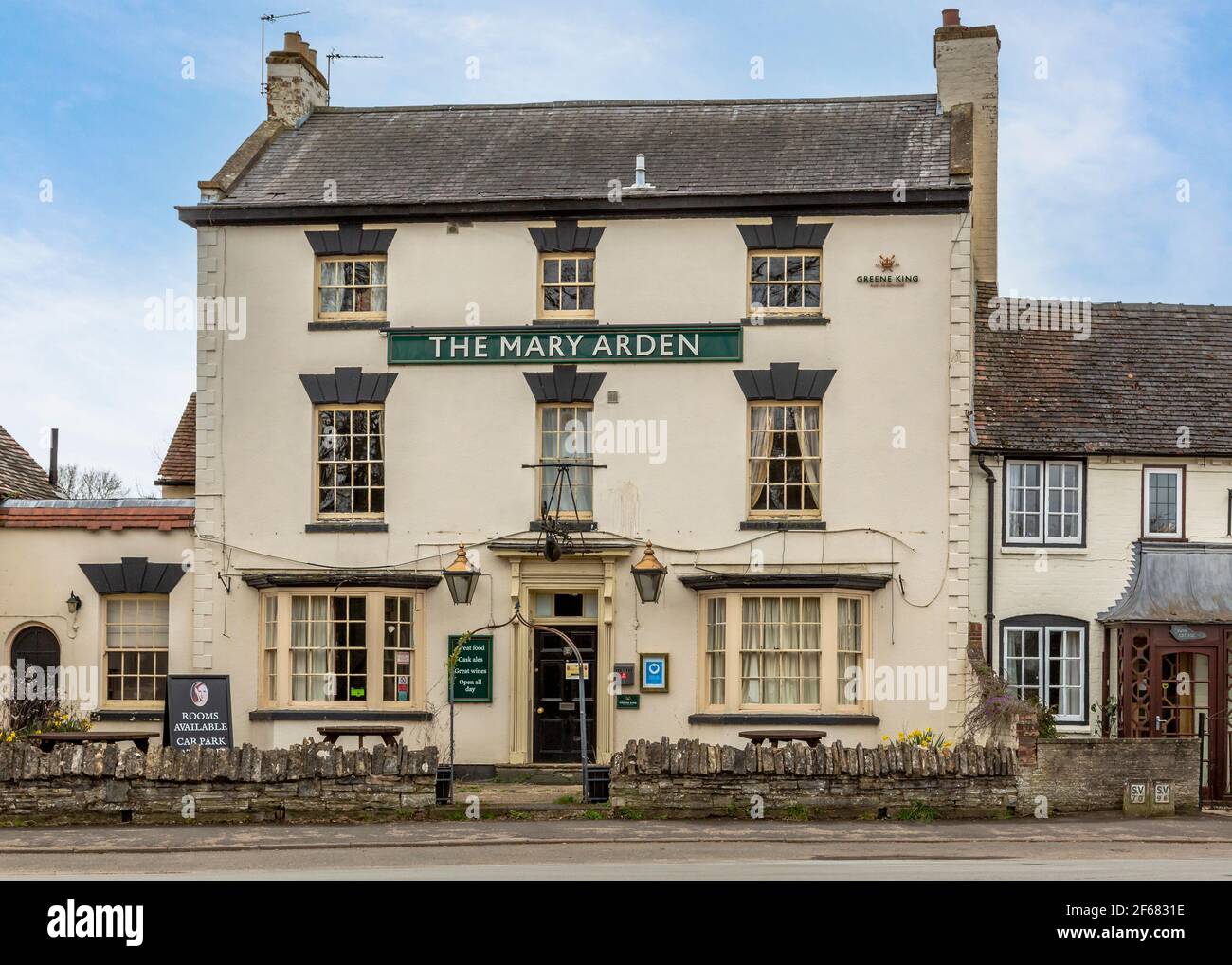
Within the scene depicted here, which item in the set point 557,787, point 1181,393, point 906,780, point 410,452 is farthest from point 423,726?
point 1181,393

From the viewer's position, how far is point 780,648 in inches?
938

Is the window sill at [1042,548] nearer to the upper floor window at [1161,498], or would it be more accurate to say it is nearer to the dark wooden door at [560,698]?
the upper floor window at [1161,498]

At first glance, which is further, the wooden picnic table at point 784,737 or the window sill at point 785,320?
the window sill at point 785,320

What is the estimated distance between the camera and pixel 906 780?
64.2ft

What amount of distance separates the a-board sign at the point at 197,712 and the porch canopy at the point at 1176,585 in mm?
13186

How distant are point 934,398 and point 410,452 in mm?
8011

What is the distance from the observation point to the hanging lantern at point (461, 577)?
75.2 feet

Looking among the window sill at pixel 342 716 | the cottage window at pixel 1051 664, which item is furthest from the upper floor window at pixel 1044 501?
the window sill at pixel 342 716

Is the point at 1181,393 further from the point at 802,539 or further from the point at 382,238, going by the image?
the point at 382,238

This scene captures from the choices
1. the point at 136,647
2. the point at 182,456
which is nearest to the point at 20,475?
the point at 182,456

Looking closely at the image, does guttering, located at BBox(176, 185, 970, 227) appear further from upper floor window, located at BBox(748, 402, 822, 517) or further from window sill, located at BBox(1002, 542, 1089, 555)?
window sill, located at BBox(1002, 542, 1089, 555)

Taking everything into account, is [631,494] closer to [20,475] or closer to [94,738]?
[94,738]

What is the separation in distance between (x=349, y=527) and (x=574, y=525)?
3.50m

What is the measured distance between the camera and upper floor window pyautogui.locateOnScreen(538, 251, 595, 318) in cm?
2461
